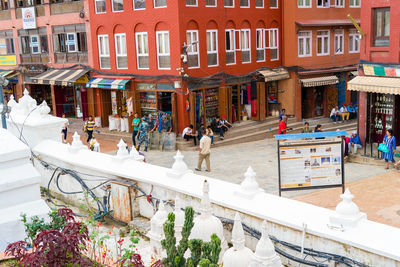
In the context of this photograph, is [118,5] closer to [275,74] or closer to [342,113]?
[275,74]

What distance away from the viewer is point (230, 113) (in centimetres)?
2642

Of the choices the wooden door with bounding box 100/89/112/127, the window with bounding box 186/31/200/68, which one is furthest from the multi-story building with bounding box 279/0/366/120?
the wooden door with bounding box 100/89/112/127

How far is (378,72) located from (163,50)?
10.8m

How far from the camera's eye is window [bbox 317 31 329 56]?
30.2 metres

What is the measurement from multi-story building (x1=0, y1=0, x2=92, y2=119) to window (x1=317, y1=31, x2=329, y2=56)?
1488 cm

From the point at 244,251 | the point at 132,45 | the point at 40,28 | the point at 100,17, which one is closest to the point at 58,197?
the point at 244,251

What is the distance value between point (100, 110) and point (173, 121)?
6.71 m

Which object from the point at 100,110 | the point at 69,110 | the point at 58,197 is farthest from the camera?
the point at 69,110

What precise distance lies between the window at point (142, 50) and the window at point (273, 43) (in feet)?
27.6

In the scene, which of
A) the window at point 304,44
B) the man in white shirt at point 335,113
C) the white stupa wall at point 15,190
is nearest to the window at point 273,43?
the window at point 304,44

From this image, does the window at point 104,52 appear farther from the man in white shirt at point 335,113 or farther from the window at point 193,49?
the man in white shirt at point 335,113

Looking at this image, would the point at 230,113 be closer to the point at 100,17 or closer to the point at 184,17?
the point at 184,17

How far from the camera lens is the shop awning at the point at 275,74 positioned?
27.7m

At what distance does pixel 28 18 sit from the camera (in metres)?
31.7
